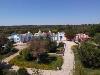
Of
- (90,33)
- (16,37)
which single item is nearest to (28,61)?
(16,37)

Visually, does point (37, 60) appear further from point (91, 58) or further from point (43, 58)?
point (91, 58)

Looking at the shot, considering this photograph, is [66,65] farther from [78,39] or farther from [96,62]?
[78,39]

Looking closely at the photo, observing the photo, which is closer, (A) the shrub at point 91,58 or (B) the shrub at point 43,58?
(A) the shrub at point 91,58

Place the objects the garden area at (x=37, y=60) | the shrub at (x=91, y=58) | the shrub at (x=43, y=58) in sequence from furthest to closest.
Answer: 1. the shrub at (x=43, y=58)
2. the garden area at (x=37, y=60)
3. the shrub at (x=91, y=58)

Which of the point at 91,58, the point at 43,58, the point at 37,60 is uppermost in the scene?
the point at 91,58

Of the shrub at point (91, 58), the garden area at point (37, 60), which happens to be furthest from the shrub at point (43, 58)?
the shrub at point (91, 58)

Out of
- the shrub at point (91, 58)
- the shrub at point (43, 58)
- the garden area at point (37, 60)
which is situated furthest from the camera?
the shrub at point (43, 58)

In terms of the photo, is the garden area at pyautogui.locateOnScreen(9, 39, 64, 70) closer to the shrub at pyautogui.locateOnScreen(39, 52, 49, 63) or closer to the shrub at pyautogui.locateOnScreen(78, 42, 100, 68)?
the shrub at pyautogui.locateOnScreen(39, 52, 49, 63)

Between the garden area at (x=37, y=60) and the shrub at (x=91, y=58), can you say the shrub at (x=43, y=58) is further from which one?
the shrub at (x=91, y=58)

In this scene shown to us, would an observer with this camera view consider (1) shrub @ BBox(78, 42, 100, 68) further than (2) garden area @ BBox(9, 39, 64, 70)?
No

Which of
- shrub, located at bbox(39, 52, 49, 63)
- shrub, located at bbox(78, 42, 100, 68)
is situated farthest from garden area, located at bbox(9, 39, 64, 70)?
shrub, located at bbox(78, 42, 100, 68)

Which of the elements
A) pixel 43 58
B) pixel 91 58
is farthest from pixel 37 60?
pixel 91 58
